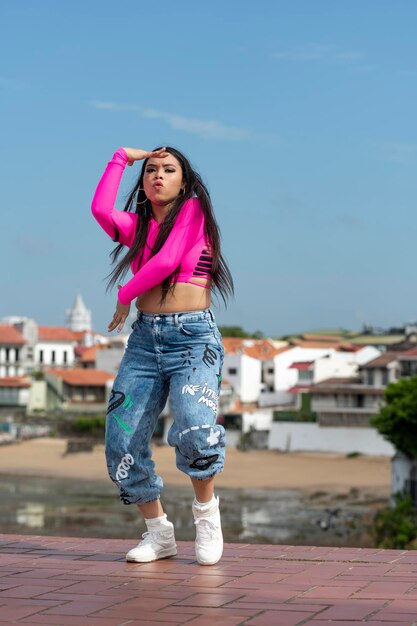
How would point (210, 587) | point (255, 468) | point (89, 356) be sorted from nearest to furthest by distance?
point (210, 587)
point (255, 468)
point (89, 356)

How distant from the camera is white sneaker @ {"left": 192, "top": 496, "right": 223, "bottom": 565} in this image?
566 cm

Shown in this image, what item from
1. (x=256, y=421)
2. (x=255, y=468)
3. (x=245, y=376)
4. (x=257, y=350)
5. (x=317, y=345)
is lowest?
(x=255, y=468)

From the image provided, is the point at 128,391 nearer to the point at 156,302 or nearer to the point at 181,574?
the point at 156,302

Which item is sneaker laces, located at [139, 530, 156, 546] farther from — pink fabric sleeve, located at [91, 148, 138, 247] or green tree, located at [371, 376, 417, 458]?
green tree, located at [371, 376, 417, 458]

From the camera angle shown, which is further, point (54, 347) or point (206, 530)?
point (54, 347)

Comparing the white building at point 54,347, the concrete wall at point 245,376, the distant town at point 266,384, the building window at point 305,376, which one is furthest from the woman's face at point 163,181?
the white building at point 54,347

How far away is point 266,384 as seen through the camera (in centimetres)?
6247

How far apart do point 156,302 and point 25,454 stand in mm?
52700

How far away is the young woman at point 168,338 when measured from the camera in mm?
5539

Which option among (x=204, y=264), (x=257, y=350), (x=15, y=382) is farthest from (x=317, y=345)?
(x=204, y=264)

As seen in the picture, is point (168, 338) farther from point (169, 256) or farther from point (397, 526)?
point (397, 526)

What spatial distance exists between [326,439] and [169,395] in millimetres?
48013

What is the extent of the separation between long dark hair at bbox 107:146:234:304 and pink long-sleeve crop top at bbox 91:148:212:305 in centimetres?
3

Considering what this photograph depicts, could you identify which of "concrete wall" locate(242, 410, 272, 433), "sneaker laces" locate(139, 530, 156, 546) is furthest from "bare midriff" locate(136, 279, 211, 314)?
"concrete wall" locate(242, 410, 272, 433)
